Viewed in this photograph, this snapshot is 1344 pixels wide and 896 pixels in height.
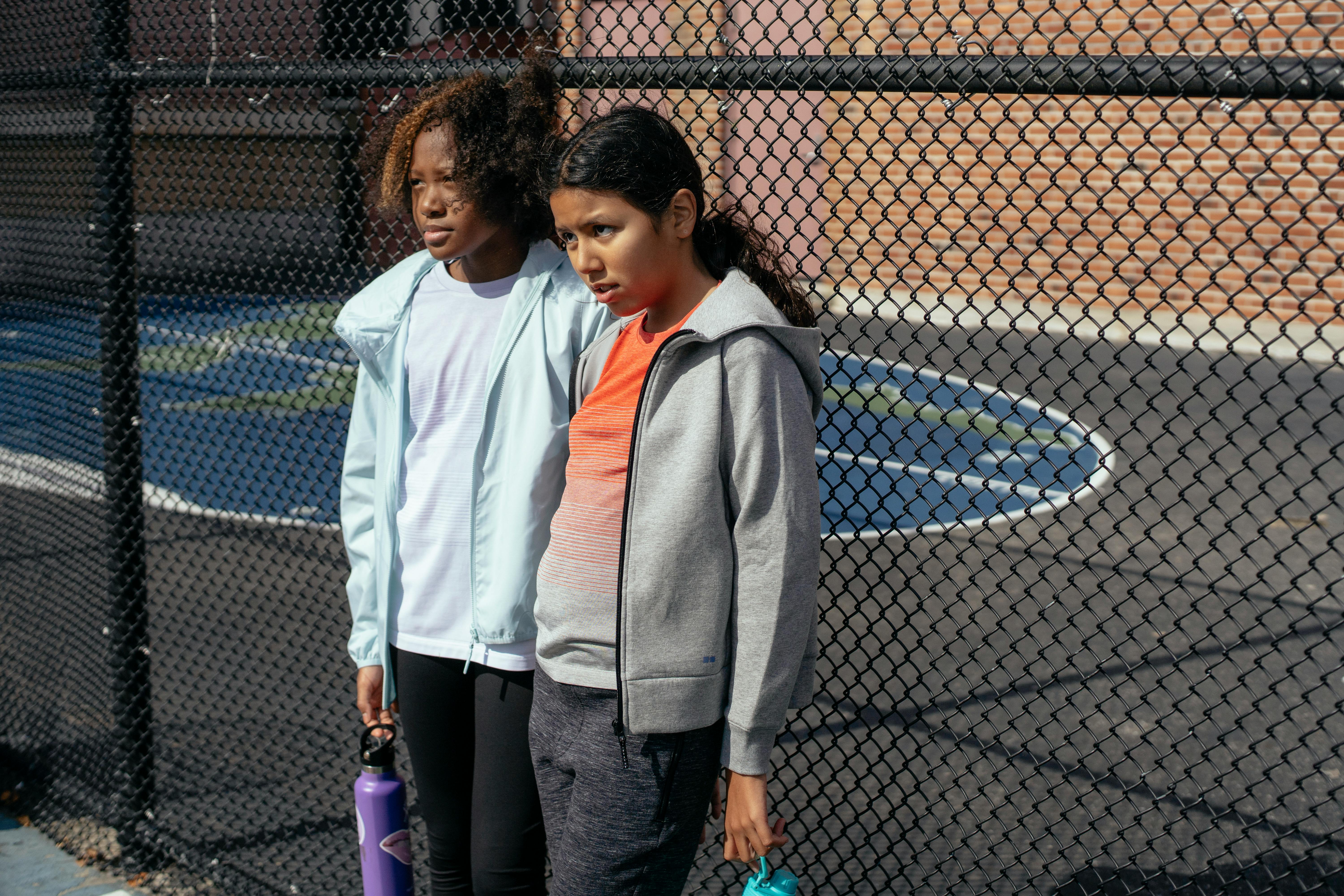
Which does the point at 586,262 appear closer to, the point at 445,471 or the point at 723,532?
the point at 723,532

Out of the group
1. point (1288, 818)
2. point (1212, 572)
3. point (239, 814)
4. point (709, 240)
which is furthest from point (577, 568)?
point (1212, 572)

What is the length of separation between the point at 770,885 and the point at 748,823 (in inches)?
5.1

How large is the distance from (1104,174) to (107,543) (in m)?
13.0

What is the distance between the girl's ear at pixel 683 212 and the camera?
5.86 feet

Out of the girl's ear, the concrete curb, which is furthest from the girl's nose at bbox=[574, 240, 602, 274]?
the concrete curb

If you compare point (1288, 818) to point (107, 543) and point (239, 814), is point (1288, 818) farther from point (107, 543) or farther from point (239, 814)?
point (107, 543)

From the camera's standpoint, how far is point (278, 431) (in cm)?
390

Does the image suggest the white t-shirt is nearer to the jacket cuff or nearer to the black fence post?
the jacket cuff

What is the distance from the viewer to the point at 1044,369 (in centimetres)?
226

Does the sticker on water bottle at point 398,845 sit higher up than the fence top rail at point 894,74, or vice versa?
the fence top rail at point 894,74

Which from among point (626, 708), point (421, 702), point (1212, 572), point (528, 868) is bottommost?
point (1212, 572)

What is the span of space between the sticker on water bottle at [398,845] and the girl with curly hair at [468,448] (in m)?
0.17

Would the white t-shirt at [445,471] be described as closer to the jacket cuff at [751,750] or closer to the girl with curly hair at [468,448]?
the girl with curly hair at [468,448]

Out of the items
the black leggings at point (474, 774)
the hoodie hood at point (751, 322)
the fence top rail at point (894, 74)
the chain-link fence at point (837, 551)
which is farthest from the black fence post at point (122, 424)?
the hoodie hood at point (751, 322)
